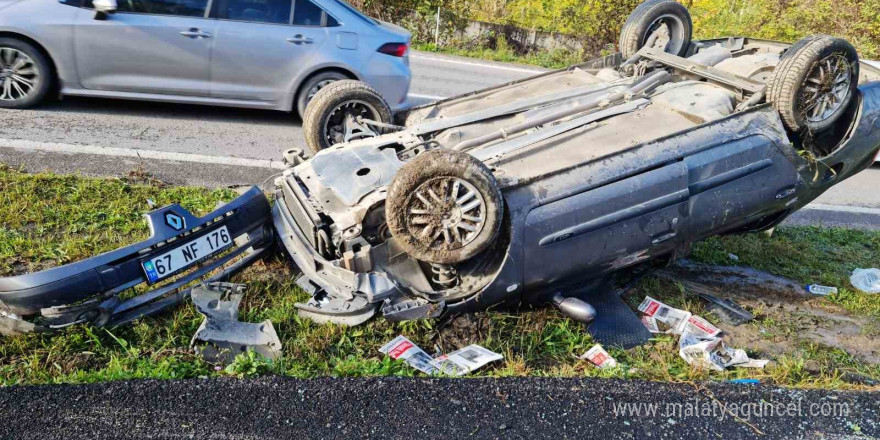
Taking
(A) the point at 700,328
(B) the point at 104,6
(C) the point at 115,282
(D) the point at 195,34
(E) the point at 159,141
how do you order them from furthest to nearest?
1. (D) the point at 195,34
2. (E) the point at 159,141
3. (B) the point at 104,6
4. (A) the point at 700,328
5. (C) the point at 115,282

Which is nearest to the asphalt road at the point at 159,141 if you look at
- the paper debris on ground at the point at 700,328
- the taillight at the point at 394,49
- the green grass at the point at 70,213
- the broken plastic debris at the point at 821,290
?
the green grass at the point at 70,213

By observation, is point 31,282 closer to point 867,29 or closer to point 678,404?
point 678,404

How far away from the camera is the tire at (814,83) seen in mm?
4410

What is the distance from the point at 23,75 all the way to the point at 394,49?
12.0ft

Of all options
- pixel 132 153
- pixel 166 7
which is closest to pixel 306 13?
pixel 166 7

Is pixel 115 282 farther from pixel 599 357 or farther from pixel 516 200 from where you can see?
pixel 599 357

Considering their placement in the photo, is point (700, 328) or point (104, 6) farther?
point (104, 6)

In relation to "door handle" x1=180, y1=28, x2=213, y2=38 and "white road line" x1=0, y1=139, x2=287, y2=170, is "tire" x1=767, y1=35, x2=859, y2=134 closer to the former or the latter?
"white road line" x1=0, y1=139, x2=287, y2=170

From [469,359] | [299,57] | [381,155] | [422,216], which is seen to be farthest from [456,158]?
[299,57]

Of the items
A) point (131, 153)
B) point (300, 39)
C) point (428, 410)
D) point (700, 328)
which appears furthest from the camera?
point (300, 39)

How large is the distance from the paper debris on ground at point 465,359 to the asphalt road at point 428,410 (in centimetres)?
22

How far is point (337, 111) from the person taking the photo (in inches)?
211

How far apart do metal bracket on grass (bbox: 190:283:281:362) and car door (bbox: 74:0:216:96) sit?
12.0 feet

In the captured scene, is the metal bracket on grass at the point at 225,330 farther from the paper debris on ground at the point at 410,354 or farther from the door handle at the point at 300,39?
the door handle at the point at 300,39
